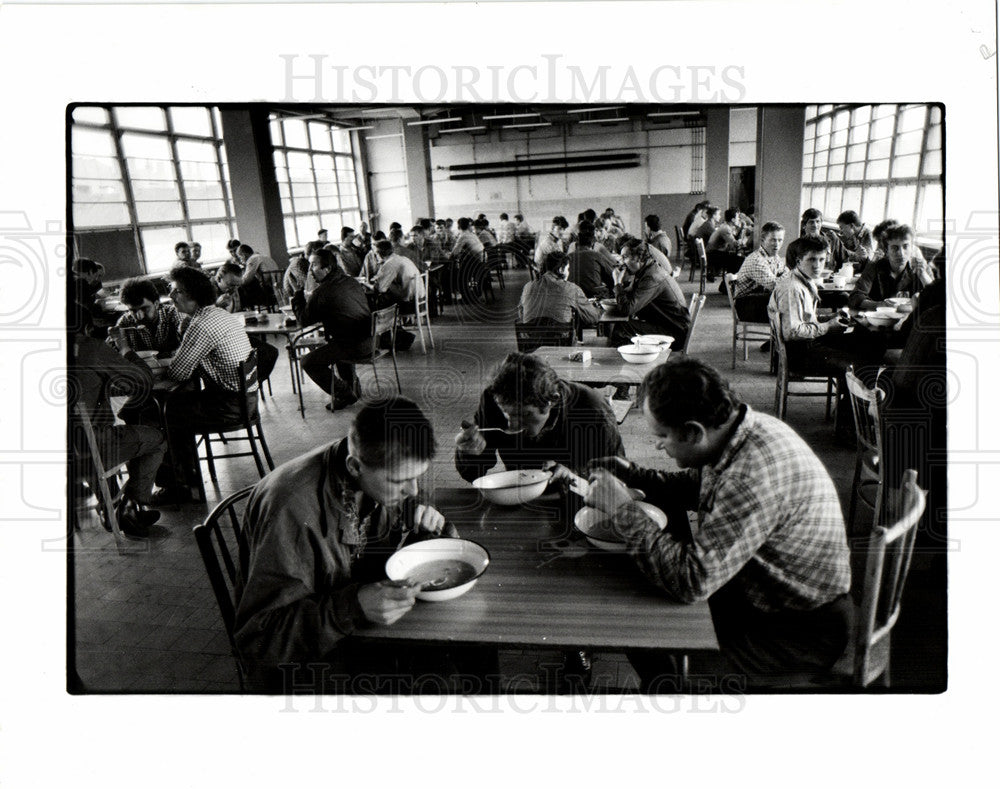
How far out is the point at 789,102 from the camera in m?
1.38

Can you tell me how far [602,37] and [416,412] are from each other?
34.5 inches

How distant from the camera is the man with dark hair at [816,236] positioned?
4216 mm

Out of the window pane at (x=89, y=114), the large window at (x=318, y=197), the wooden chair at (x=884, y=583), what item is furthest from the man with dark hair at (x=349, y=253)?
the wooden chair at (x=884, y=583)

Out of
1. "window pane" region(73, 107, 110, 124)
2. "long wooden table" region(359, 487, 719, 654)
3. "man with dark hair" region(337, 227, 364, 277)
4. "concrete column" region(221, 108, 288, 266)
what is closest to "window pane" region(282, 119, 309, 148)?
"window pane" region(73, 107, 110, 124)

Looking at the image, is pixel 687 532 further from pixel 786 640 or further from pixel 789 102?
pixel 789 102

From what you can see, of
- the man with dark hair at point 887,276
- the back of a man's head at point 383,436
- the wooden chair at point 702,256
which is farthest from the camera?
the wooden chair at point 702,256

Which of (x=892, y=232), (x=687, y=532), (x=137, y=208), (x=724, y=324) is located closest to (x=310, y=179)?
(x=137, y=208)

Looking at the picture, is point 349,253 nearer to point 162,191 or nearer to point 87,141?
point 162,191

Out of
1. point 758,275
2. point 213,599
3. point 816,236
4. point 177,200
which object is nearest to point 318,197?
point 177,200

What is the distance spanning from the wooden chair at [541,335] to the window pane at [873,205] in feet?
8.88

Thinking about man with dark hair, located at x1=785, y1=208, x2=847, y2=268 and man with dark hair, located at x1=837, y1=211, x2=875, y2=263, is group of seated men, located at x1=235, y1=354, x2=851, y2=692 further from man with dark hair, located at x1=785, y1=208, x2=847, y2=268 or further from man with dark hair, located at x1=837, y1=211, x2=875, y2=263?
man with dark hair, located at x1=837, y1=211, x2=875, y2=263

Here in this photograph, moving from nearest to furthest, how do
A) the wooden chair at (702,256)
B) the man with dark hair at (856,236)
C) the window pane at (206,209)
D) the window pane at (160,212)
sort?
the man with dark hair at (856,236)
the window pane at (160,212)
the window pane at (206,209)
the wooden chair at (702,256)

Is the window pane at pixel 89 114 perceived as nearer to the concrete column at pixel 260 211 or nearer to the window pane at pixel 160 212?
the concrete column at pixel 260 211

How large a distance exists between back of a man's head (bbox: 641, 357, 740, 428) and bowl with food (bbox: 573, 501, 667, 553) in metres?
0.26
